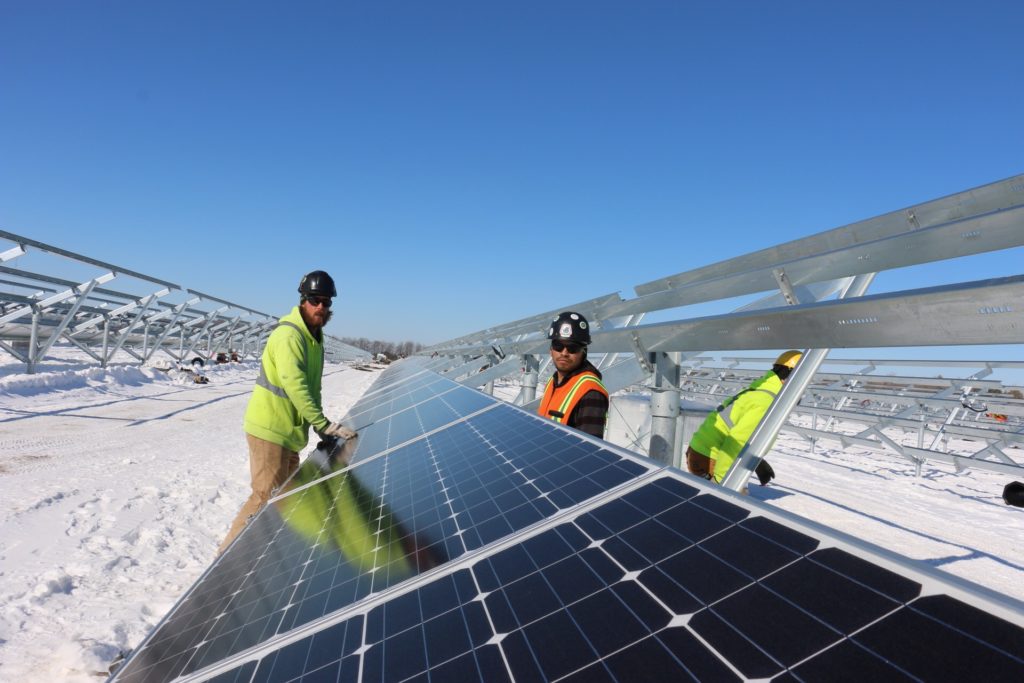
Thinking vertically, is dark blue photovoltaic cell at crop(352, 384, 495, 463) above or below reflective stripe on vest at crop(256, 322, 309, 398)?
below

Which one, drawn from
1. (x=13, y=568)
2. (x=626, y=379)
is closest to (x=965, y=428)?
(x=626, y=379)

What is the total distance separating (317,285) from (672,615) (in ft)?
14.3

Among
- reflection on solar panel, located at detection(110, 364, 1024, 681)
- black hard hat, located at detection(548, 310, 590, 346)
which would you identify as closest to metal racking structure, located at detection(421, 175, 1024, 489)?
black hard hat, located at detection(548, 310, 590, 346)

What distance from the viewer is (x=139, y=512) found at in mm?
5449

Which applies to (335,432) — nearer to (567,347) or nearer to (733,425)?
(567,347)

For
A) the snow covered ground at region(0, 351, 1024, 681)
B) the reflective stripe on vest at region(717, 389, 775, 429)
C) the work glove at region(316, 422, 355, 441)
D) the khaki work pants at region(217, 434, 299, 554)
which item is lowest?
the snow covered ground at region(0, 351, 1024, 681)

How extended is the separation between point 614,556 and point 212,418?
520 inches

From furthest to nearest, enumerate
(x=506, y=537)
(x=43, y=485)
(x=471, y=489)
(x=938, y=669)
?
(x=43, y=485) < (x=471, y=489) < (x=506, y=537) < (x=938, y=669)

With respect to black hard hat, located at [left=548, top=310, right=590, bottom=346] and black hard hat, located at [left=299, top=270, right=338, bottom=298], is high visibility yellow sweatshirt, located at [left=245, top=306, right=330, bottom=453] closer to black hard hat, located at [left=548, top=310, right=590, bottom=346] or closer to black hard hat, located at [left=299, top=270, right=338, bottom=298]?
black hard hat, located at [left=299, top=270, right=338, bottom=298]

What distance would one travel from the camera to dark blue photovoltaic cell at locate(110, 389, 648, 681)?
1.83 m

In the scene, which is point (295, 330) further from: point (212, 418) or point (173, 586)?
point (212, 418)

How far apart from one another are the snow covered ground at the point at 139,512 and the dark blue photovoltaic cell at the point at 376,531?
4.52 ft

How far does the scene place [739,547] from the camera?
1188 mm

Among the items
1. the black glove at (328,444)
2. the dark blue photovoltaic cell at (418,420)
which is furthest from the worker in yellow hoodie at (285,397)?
the dark blue photovoltaic cell at (418,420)
